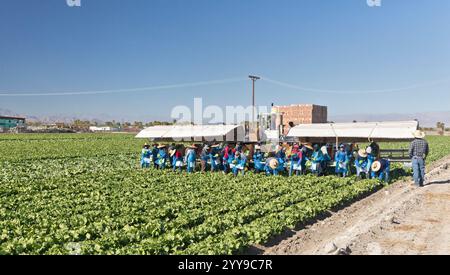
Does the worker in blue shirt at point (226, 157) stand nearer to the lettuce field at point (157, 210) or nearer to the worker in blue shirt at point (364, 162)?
the lettuce field at point (157, 210)

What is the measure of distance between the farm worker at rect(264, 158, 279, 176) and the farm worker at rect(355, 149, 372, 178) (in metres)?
3.58

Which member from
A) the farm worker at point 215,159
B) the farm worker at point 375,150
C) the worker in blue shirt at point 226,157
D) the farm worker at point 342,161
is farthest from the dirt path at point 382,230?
the farm worker at point 215,159

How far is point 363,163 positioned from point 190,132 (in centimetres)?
972

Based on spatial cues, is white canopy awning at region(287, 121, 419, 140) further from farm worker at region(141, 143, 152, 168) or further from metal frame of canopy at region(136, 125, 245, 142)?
farm worker at region(141, 143, 152, 168)

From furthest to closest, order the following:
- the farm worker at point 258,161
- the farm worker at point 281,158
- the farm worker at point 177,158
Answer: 1. the farm worker at point 177,158
2. the farm worker at point 258,161
3. the farm worker at point 281,158

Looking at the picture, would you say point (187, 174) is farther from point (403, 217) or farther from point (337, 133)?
point (403, 217)

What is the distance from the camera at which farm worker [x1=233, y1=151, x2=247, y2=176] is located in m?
17.7

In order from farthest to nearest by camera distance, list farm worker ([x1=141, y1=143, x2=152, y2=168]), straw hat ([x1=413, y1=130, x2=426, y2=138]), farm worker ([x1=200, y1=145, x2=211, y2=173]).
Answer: farm worker ([x1=141, y1=143, x2=152, y2=168]), farm worker ([x1=200, y1=145, x2=211, y2=173]), straw hat ([x1=413, y1=130, x2=426, y2=138])

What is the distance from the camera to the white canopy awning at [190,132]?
→ 21.0m

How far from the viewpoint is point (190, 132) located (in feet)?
72.2

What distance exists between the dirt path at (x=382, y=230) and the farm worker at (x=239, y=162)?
6.14m

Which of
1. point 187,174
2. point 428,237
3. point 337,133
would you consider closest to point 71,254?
point 428,237

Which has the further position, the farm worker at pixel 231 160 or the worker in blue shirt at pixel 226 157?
the worker in blue shirt at pixel 226 157

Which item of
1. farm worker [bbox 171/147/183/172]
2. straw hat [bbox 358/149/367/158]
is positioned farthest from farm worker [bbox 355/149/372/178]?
farm worker [bbox 171/147/183/172]
